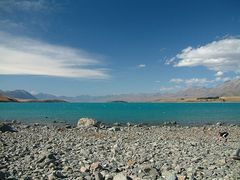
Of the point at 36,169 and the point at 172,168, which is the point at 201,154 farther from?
the point at 36,169

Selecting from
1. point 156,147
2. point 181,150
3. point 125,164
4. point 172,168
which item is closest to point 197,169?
point 172,168

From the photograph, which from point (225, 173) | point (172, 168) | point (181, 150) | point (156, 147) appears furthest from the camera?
point (156, 147)

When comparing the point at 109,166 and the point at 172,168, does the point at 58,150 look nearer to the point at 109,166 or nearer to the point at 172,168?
the point at 109,166

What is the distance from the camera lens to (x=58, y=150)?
79.1 ft

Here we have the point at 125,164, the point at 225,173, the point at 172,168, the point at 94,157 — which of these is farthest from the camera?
the point at 94,157

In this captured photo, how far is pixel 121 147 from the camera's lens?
2544 centimetres

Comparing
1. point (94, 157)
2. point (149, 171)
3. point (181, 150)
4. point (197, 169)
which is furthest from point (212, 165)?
point (94, 157)

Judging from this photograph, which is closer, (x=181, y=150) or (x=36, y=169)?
(x=36, y=169)

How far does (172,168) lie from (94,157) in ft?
Result: 19.7

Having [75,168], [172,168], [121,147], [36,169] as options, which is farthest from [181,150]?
[36,169]

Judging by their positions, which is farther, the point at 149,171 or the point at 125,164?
the point at 125,164

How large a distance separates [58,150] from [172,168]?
10.3 m

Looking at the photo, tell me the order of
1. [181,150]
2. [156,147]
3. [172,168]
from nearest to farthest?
[172,168]
[181,150]
[156,147]

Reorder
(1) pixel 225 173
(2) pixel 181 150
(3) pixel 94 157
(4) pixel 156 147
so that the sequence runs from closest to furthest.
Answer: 1. (1) pixel 225 173
2. (3) pixel 94 157
3. (2) pixel 181 150
4. (4) pixel 156 147
